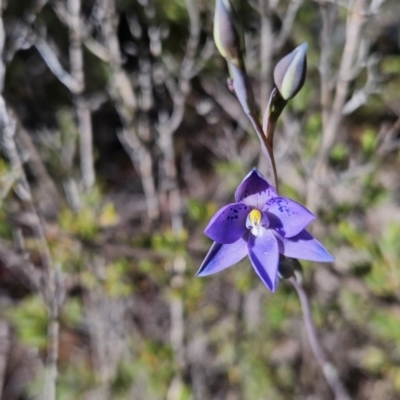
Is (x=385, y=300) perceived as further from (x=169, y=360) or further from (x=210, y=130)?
(x=210, y=130)

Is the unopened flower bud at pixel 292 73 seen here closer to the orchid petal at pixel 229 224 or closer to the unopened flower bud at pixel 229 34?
the unopened flower bud at pixel 229 34

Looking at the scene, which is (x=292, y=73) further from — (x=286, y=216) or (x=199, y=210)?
(x=199, y=210)

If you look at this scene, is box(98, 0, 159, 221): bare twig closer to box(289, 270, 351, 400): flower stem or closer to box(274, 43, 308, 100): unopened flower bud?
box(274, 43, 308, 100): unopened flower bud

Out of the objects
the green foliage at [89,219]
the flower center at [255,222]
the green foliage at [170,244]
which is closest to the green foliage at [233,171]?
the green foliage at [170,244]

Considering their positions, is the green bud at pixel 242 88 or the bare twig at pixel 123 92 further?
the bare twig at pixel 123 92

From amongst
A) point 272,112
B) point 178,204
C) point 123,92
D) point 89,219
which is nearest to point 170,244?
point 89,219

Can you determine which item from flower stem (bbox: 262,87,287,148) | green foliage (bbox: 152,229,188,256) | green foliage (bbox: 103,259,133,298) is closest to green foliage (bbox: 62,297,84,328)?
green foliage (bbox: 103,259,133,298)

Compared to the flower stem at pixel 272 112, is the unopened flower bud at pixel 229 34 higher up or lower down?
higher up
